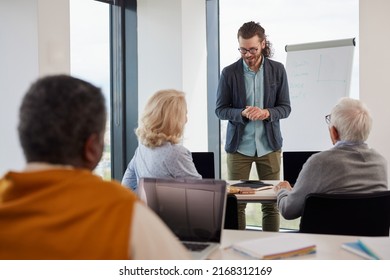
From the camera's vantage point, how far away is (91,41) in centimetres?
520

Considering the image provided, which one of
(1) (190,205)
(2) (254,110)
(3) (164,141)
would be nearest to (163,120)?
(3) (164,141)

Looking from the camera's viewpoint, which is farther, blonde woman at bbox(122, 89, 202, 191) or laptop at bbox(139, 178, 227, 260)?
blonde woman at bbox(122, 89, 202, 191)

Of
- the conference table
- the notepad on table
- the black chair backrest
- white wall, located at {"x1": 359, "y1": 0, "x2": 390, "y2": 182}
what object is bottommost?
the conference table

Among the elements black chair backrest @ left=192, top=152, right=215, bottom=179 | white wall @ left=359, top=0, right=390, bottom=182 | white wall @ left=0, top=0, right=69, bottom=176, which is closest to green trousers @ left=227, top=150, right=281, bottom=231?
black chair backrest @ left=192, top=152, right=215, bottom=179

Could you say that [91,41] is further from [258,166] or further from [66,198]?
[66,198]

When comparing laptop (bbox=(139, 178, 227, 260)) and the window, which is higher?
the window

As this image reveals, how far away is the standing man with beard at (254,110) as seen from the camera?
4.08 meters

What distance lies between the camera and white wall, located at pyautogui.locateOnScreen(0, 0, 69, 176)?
3.94 metres

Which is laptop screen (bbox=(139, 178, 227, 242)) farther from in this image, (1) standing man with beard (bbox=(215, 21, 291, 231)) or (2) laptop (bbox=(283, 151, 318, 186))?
(1) standing man with beard (bbox=(215, 21, 291, 231))

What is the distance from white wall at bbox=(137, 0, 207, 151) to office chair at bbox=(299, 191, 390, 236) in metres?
3.27

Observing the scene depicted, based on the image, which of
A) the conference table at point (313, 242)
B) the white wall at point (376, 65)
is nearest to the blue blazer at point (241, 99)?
the white wall at point (376, 65)

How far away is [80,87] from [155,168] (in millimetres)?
1624

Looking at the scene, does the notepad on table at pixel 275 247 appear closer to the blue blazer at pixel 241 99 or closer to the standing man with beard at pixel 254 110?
the standing man with beard at pixel 254 110
